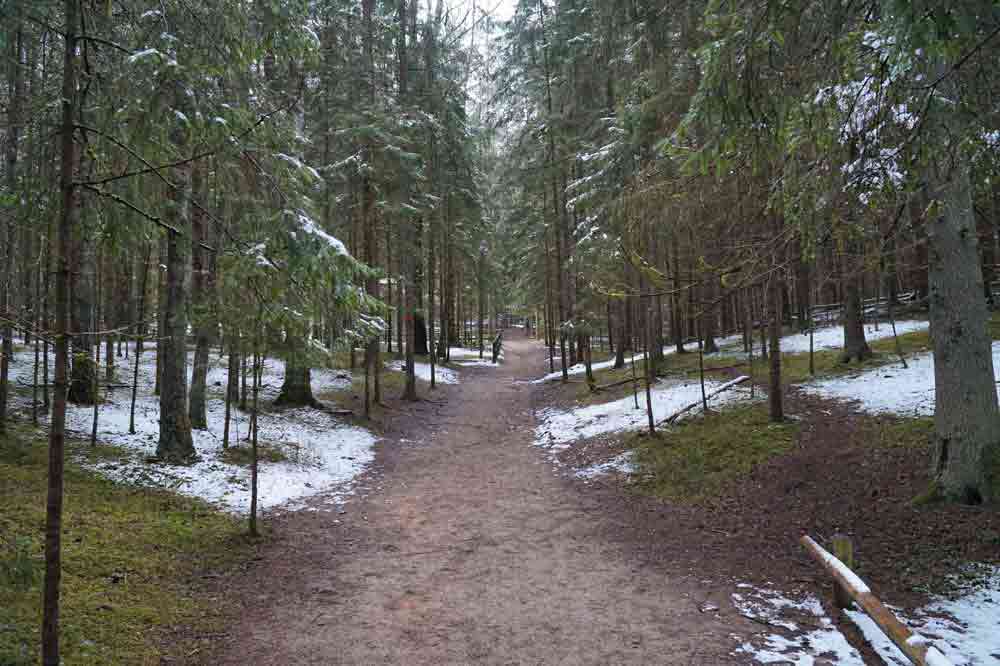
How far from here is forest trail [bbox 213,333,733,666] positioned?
4.57 metres

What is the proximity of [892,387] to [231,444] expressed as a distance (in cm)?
1268

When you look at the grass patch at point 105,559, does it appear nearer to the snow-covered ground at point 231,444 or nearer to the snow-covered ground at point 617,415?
the snow-covered ground at point 231,444

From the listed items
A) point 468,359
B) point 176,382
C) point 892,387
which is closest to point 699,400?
point 892,387

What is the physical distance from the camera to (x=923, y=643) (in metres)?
3.38

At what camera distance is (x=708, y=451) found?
9.59 m

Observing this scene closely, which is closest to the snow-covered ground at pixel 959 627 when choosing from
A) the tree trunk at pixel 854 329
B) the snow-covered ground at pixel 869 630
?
the snow-covered ground at pixel 869 630

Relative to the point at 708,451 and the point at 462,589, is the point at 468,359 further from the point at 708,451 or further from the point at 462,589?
the point at 462,589

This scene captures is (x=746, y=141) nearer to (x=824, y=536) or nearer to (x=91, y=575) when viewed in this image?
(x=824, y=536)

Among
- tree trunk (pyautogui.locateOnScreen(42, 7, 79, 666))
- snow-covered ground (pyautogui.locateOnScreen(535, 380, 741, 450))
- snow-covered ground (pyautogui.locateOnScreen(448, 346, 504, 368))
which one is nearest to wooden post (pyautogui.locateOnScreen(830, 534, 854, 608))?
tree trunk (pyautogui.locateOnScreen(42, 7, 79, 666))

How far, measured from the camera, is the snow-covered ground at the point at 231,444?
8328 mm

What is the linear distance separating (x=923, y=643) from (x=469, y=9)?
20.1 m

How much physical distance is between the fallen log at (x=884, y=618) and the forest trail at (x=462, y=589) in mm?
1068

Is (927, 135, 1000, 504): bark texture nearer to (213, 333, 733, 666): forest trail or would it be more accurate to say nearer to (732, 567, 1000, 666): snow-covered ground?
(732, 567, 1000, 666): snow-covered ground

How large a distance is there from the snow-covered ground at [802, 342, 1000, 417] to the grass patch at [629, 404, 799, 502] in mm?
1548
